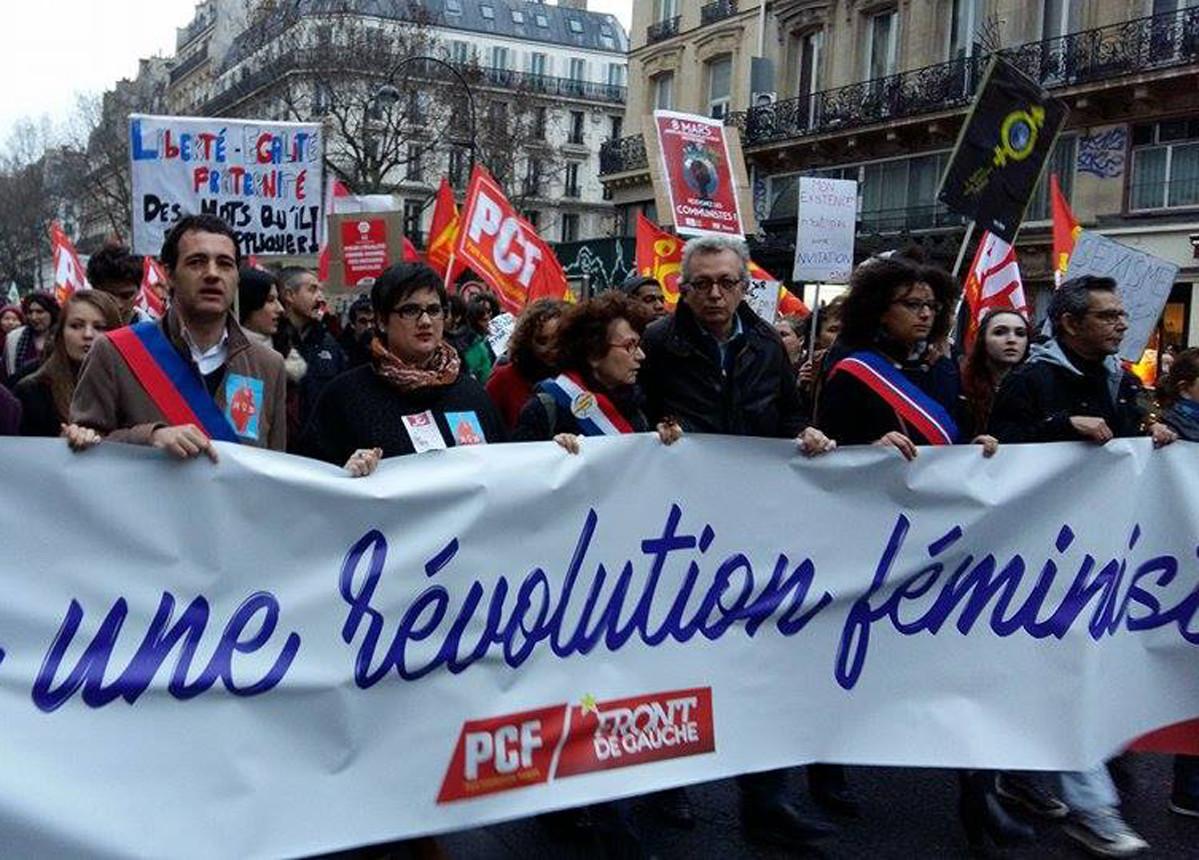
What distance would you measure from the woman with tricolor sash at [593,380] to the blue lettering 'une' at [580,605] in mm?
508

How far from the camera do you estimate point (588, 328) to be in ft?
14.3

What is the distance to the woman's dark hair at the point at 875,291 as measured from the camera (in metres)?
4.50

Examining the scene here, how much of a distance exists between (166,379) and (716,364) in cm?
184

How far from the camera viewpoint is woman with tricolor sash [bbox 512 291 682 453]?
425 cm

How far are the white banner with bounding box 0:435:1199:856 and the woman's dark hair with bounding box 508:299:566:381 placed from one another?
1.39 metres

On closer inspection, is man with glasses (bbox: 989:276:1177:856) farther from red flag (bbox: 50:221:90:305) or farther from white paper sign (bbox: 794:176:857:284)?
red flag (bbox: 50:221:90:305)

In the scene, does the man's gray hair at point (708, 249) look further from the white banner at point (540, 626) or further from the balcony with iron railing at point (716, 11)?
the balcony with iron railing at point (716, 11)

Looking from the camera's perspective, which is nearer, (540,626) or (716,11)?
(540,626)

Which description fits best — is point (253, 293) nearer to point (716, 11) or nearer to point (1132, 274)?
point (1132, 274)

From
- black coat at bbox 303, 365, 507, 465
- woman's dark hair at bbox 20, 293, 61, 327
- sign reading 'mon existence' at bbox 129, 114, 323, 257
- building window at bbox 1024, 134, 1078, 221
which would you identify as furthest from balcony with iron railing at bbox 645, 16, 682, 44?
black coat at bbox 303, 365, 507, 465

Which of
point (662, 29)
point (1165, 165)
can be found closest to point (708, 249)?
point (1165, 165)

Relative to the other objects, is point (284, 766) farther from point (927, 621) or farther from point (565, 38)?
point (565, 38)

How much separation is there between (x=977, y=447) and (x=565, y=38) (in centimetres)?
8421

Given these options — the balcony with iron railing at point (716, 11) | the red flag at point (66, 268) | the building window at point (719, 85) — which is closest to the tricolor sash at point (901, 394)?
the red flag at point (66, 268)
